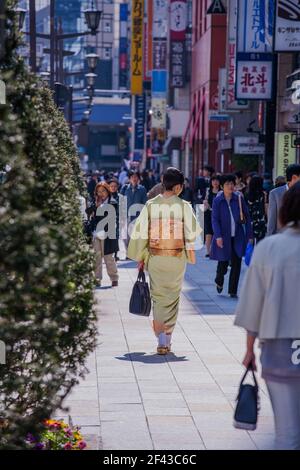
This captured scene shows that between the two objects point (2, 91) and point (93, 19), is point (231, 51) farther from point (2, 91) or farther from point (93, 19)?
point (2, 91)

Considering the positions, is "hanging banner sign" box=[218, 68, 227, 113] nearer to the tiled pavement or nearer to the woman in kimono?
the tiled pavement

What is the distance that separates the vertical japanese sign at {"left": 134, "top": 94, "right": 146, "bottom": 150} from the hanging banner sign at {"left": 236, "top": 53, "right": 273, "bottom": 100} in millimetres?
52847

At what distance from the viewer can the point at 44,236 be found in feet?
17.3

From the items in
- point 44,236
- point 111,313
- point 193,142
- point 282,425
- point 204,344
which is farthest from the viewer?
point 193,142

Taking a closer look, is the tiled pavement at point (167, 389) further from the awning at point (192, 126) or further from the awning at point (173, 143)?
the awning at point (173, 143)

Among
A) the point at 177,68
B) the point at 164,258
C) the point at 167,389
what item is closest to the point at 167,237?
the point at 164,258

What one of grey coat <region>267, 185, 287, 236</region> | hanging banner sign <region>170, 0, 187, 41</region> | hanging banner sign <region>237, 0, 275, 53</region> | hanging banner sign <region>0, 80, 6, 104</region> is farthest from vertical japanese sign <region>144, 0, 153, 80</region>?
hanging banner sign <region>0, 80, 6, 104</region>

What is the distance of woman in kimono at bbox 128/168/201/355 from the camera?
444 inches

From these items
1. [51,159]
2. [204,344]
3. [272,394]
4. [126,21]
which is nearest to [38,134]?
[51,159]

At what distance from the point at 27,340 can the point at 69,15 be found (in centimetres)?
15243

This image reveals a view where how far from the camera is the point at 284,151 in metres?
24.4

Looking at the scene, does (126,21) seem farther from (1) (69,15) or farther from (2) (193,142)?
(2) (193,142)

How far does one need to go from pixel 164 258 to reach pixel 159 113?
50.8 meters

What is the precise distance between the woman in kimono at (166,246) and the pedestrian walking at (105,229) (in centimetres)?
627
